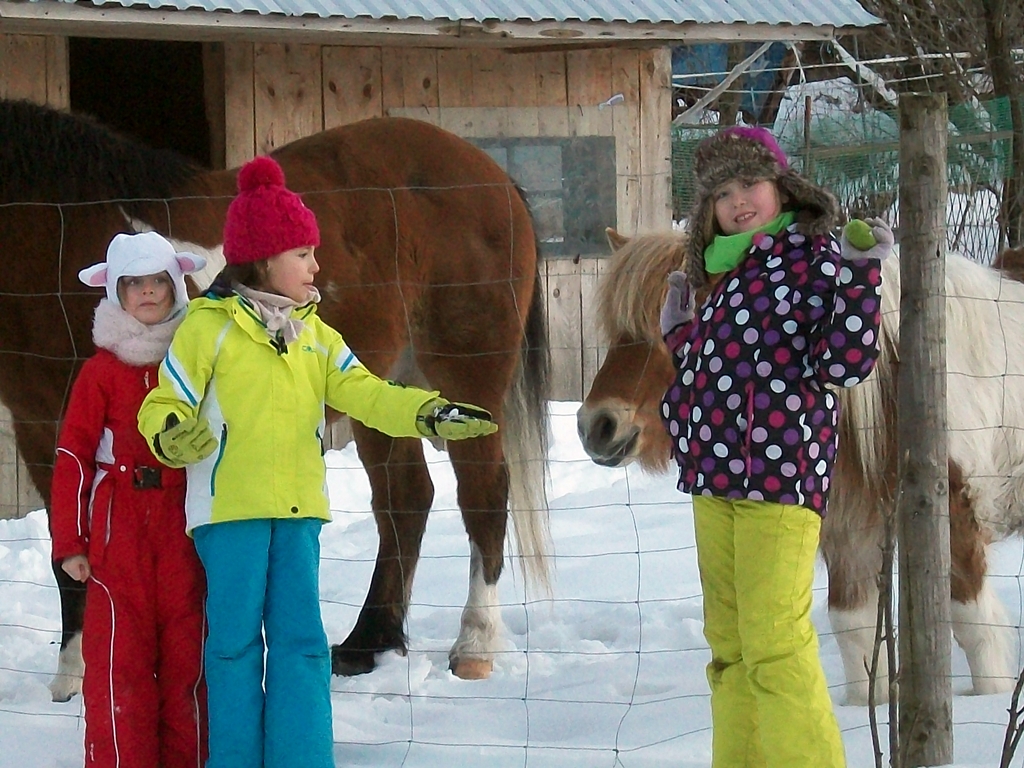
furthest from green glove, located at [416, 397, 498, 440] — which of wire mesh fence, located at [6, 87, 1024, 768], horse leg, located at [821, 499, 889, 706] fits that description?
Answer: horse leg, located at [821, 499, 889, 706]

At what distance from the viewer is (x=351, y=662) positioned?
470cm

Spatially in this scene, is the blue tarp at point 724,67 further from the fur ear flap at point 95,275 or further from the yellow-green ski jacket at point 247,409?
the yellow-green ski jacket at point 247,409

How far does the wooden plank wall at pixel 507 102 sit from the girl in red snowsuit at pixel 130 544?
4090 mm

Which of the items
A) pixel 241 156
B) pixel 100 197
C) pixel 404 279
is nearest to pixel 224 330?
pixel 100 197

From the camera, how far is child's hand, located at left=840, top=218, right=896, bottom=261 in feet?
8.19

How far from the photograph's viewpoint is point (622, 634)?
15.9ft

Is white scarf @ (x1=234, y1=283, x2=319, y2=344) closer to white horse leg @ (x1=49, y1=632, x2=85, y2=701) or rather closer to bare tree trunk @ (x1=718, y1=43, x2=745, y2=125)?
white horse leg @ (x1=49, y1=632, x2=85, y2=701)

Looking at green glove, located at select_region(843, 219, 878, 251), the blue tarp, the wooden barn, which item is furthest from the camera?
the blue tarp

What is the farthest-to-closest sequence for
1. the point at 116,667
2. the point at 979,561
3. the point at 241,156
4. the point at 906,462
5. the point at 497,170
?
the point at 241,156 < the point at 497,170 < the point at 979,561 < the point at 906,462 < the point at 116,667

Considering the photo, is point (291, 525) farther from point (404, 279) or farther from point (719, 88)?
point (719, 88)

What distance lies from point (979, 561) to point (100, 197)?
2.95 m

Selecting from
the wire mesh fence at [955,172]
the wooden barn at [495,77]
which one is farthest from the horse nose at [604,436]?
the wire mesh fence at [955,172]

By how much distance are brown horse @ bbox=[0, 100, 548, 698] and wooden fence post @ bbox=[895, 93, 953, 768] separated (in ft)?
5.98

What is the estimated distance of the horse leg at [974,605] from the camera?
353cm
